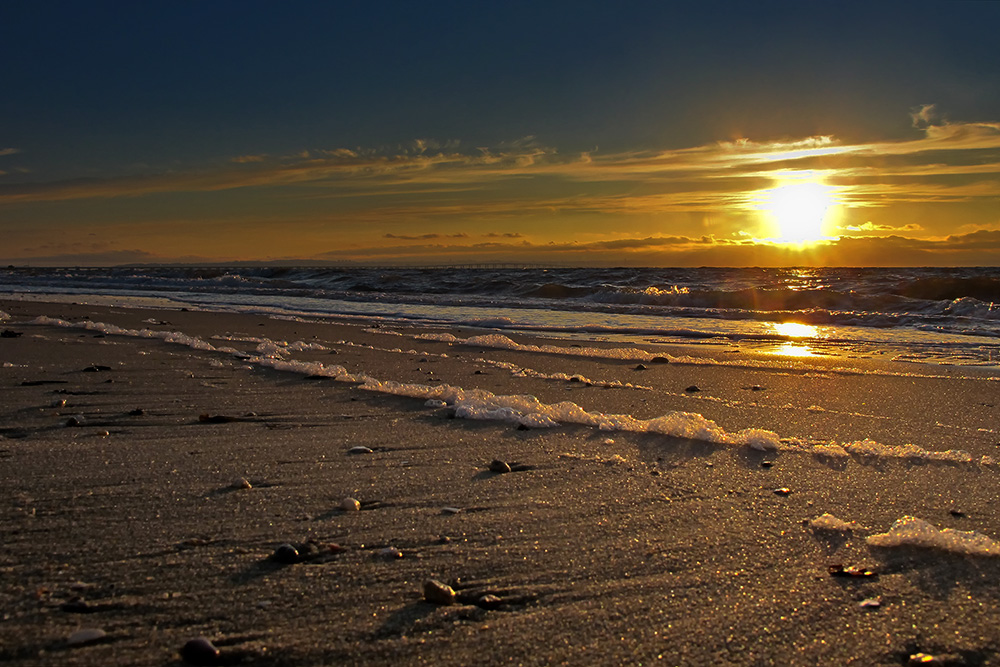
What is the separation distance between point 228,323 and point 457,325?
12.9ft

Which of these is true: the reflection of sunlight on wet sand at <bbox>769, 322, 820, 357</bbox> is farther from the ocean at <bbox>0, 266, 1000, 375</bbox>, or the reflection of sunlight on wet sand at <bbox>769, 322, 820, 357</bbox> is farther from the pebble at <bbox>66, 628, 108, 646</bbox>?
the pebble at <bbox>66, 628, 108, 646</bbox>

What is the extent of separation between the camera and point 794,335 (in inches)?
468

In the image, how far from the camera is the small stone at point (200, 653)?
161 centimetres

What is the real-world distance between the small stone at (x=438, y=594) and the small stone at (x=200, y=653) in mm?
524

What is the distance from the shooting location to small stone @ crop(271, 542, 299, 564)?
7.11 ft

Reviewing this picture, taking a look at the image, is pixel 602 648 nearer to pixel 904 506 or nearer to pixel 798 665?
pixel 798 665

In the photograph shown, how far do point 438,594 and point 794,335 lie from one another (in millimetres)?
11031

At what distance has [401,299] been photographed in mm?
24641

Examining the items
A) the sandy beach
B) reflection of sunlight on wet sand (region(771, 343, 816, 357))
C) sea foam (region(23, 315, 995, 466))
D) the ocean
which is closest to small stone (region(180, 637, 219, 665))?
the sandy beach

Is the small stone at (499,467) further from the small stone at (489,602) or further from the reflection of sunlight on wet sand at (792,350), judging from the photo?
the reflection of sunlight on wet sand at (792,350)

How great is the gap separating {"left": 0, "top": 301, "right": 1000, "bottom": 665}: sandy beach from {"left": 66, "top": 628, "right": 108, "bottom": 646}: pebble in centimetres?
2

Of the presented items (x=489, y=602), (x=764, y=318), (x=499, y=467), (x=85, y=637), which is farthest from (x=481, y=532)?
(x=764, y=318)

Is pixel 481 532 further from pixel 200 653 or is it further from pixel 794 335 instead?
pixel 794 335

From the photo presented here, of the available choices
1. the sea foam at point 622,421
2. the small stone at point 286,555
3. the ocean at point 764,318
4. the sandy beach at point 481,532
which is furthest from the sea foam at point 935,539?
the ocean at point 764,318
